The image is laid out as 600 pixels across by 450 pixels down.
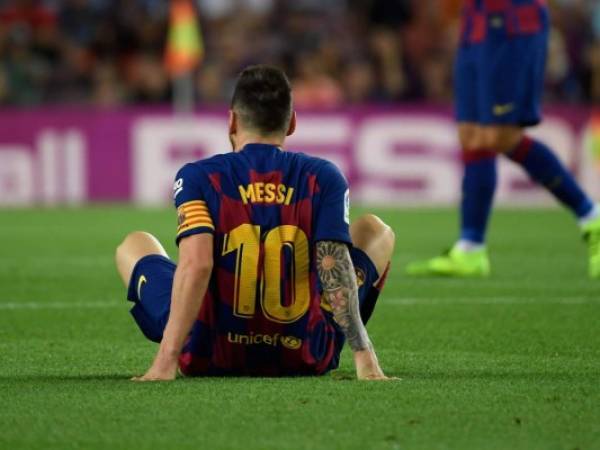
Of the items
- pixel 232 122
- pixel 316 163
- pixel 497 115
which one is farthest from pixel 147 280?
pixel 497 115

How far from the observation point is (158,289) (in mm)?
5363

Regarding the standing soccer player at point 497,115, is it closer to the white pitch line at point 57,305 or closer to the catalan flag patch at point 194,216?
the white pitch line at point 57,305

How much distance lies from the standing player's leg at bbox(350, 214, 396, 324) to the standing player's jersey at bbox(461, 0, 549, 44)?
4144 millimetres

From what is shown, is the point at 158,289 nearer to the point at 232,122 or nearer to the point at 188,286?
the point at 188,286

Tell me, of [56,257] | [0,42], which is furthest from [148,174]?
[56,257]

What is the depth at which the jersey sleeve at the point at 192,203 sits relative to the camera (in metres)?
4.97

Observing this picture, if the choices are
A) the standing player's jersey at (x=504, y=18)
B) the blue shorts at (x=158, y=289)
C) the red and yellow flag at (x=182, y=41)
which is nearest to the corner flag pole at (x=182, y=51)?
the red and yellow flag at (x=182, y=41)

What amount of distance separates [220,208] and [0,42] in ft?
51.1

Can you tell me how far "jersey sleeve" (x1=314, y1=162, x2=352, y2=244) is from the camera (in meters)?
4.99

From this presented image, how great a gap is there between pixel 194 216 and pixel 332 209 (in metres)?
0.45

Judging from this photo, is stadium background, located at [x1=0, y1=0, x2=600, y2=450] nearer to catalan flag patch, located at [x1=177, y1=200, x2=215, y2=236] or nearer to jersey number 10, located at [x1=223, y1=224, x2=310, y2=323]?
jersey number 10, located at [x1=223, y1=224, x2=310, y2=323]

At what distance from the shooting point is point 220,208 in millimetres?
→ 5008

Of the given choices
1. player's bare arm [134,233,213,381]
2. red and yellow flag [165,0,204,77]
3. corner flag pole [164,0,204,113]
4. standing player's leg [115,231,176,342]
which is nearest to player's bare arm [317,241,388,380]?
player's bare arm [134,233,213,381]

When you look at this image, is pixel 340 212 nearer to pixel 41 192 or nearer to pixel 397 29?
pixel 41 192
